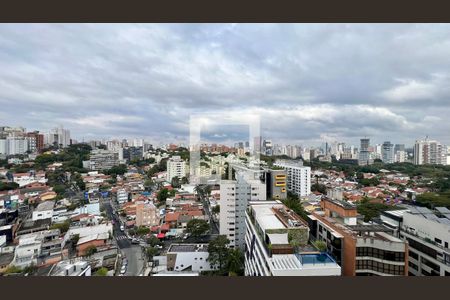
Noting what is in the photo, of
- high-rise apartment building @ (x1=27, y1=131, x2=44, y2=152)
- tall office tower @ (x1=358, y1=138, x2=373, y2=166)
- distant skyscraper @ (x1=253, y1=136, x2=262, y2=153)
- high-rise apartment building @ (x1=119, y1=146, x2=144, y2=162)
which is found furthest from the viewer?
tall office tower @ (x1=358, y1=138, x2=373, y2=166)

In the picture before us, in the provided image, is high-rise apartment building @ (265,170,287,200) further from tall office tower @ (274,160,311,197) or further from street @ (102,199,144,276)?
street @ (102,199,144,276)

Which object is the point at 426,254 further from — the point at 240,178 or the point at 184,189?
the point at 184,189

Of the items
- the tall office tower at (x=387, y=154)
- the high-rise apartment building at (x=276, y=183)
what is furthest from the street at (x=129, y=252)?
the tall office tower at (x=387, y=154)

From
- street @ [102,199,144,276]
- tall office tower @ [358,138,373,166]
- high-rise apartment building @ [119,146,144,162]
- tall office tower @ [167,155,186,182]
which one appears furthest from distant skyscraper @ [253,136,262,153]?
tall office tower @ [358,138,373,166]

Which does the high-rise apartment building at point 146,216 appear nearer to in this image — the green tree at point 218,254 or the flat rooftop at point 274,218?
the green tree at point 218,254

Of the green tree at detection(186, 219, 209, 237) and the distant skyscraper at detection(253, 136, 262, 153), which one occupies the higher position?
the distant skyscraper at detection(253, 136, 262, 153)

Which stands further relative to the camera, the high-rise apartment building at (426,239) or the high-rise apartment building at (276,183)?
the high-rise apartment building at (276,183)
